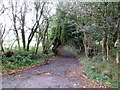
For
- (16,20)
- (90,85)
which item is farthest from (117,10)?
(16,20)

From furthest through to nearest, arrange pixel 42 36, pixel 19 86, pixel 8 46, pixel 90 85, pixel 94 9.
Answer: pixel 42 36 < pixel 8 46 < pixel 94 9 < pixel 90 85 < pixel 19 86

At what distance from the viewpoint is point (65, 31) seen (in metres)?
15.8

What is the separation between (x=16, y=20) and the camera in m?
11.1

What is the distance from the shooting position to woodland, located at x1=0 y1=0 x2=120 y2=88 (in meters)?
5.94

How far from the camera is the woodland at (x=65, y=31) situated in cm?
594

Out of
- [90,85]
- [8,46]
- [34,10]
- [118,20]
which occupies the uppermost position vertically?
[34,10]

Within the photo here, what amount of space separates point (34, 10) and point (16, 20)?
211 cm

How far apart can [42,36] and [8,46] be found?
358 cm

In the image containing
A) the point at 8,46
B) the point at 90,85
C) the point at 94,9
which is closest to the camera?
the point at 90,85

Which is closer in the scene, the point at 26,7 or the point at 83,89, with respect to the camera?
the point at 83,89

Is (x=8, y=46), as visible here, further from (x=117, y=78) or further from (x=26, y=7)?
(x=117, y=78)

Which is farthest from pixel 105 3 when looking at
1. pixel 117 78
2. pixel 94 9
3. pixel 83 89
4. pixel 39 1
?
pixel 39 1

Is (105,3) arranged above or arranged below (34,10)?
below

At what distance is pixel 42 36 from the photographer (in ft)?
42.1
